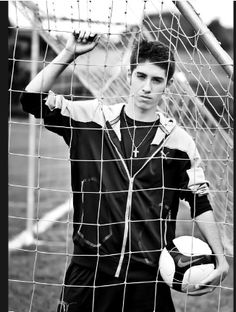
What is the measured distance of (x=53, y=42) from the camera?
4.24 meters

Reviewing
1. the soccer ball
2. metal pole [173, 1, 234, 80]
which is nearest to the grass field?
the soccer ball

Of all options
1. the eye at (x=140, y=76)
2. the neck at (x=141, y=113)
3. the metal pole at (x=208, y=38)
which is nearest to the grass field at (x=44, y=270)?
the neck at (x=141, y=113)

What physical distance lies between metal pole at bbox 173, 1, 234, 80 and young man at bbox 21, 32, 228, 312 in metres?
0.19

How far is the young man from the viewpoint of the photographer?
2615mm

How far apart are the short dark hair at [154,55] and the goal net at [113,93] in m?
0.06

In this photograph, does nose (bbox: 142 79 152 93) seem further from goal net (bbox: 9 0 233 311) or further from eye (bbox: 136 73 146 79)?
goal net (bbox: 9 0 233 311)

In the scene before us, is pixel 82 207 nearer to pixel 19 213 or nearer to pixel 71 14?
pixel 71 14

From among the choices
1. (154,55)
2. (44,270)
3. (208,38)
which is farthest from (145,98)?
(44,270)

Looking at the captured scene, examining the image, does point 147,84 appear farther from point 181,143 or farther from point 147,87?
point 181,143

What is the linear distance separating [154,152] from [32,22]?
6.59 feet

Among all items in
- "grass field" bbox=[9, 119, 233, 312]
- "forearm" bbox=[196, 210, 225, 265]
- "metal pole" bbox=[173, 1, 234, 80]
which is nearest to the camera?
"metal pole" bbox=[173, 1, 234, 80]

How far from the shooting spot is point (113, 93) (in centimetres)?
456

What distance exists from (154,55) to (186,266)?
96 centimetres

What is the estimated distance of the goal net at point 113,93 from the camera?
285 cm
